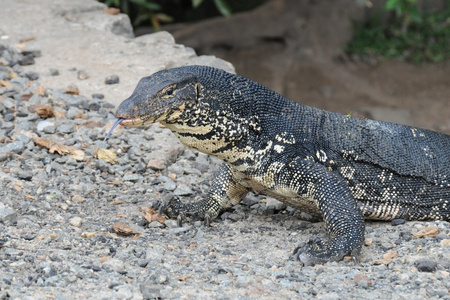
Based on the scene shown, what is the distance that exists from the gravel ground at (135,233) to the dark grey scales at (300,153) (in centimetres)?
23

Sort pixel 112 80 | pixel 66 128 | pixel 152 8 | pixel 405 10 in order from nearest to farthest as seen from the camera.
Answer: pixel 66 128, pixel 112 80, pixel 152 8, pixel 405 10

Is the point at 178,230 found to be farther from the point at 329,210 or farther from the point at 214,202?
the point at 329,210

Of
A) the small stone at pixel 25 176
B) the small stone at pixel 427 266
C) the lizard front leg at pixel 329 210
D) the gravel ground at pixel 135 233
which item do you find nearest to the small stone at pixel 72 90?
the gravel ground at pixel 135 233

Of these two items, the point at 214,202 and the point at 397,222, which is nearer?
the point at 397,222

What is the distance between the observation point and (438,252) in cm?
615

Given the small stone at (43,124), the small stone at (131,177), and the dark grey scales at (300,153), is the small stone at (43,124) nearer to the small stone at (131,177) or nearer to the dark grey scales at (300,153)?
the small stone at (131,177)

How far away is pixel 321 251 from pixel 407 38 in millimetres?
12278

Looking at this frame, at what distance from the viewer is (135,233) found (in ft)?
21.6

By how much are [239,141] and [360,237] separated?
4.36 feet

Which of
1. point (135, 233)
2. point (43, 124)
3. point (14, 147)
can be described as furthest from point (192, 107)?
point (43, 124)

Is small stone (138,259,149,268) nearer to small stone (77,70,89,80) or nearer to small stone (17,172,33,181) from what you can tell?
small stone (17,172,33,181)

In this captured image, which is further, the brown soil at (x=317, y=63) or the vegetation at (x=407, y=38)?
the vegetation at (x=407, y=38)

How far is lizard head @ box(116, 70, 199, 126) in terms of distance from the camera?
5836mm

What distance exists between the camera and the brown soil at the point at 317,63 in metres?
16.0
